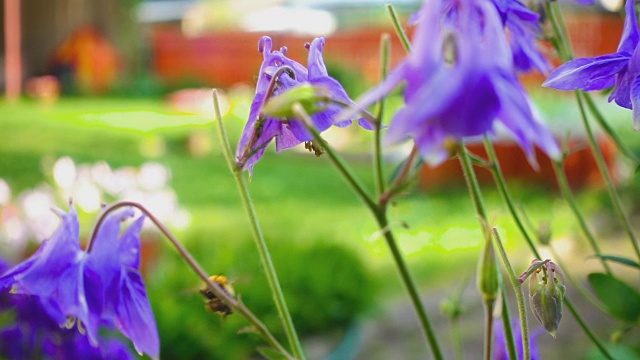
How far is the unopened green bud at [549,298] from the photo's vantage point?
0.48 meters

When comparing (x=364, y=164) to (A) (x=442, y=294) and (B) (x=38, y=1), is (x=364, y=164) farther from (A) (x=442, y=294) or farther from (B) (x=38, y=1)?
(B) (x=38, y=1)

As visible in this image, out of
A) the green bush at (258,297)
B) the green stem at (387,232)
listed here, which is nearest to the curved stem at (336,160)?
the green stem at (387,232)

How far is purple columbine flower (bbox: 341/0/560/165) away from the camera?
11.8 inches

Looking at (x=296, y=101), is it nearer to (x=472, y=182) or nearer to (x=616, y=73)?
(x=472, y=182)

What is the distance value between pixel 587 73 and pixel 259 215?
3510 mm

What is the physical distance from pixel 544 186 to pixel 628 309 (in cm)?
410

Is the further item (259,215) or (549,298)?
(259,215)

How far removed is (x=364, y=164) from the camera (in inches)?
211

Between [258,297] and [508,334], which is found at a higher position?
[508,334]

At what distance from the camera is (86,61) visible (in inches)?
398

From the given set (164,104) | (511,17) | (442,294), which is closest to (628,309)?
(511,17)

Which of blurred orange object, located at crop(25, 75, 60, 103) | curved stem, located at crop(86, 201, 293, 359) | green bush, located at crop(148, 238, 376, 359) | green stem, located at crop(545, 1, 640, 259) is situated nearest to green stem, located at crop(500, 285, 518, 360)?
curved stem, located at crop(86, 201, 293, 359)

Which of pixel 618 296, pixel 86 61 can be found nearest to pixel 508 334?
pixel 618 296

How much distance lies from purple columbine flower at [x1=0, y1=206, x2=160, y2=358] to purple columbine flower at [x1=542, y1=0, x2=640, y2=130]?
0.24m
